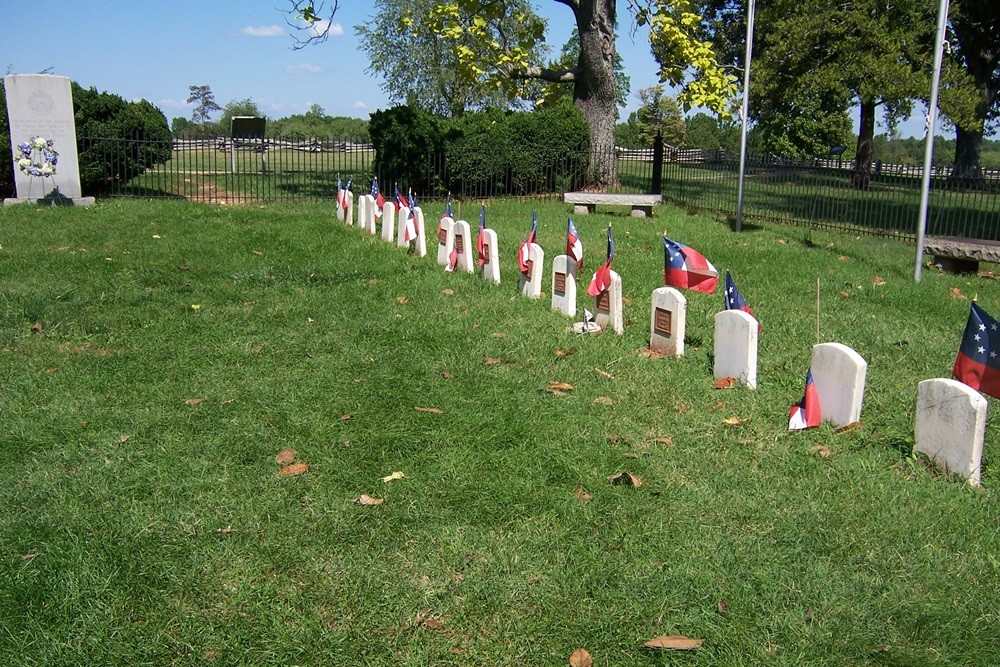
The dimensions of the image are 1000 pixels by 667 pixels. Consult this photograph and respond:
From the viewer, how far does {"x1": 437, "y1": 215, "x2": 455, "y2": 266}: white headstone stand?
9172mm

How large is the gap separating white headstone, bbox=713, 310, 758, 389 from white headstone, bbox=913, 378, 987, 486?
1.21 meters

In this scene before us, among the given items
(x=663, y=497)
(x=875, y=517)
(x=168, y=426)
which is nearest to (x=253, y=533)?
(x=168, y=426)

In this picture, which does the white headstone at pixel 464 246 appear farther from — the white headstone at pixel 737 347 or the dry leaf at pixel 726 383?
the dry leaf at pixel 726 383

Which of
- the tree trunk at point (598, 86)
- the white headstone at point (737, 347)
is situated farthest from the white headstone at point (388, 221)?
the tree trunk at point (598, 86)

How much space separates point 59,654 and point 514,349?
3.91 metres

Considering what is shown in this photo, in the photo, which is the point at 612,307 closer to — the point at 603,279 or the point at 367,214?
the point at 603,279

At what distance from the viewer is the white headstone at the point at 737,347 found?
5.43m

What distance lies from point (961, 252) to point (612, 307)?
6386mm

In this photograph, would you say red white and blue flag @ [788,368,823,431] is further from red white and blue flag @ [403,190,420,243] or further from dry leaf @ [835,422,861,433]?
red white and blue flag @ [403,190,420,243]

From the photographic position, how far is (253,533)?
3.69 meters

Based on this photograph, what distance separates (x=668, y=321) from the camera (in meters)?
6.15

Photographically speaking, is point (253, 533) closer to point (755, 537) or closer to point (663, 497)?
point (663, 497)

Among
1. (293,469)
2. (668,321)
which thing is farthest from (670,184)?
(293,469)

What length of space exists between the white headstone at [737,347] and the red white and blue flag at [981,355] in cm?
122
